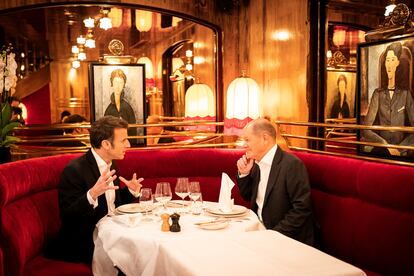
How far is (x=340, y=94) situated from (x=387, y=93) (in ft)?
2.15

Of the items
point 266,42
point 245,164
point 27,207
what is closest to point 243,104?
point 266,42

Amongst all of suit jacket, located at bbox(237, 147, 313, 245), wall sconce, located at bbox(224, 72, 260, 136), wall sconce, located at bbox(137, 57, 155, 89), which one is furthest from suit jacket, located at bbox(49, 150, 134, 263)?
wall sconce, located at bbox(137, 57, 155, 89)

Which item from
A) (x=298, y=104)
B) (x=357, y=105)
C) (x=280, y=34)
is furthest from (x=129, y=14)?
(x=357, y=105)

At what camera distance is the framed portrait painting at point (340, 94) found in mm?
3963

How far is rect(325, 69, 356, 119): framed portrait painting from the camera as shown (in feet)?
13.0

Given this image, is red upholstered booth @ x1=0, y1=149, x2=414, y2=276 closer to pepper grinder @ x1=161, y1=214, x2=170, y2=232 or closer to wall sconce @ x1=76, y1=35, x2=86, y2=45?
pepper grinder @ x1=161, y1=214, x2=170, y2=232

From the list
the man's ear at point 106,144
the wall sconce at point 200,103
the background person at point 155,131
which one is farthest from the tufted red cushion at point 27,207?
the wall sconce at point 200,103

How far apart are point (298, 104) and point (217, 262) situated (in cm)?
263

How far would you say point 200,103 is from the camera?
527 centimetres

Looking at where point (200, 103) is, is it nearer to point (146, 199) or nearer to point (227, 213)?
point (227, 213)

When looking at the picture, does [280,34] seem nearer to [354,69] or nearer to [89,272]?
[354,69]

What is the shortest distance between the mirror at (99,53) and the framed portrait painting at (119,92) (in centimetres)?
8

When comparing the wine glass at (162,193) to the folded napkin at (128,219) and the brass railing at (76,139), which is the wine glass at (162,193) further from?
the brass railing at (76,139)

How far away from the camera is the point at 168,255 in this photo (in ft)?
6.28
